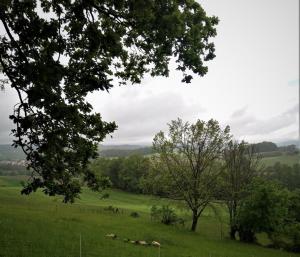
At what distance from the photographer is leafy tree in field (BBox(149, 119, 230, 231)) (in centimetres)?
4769

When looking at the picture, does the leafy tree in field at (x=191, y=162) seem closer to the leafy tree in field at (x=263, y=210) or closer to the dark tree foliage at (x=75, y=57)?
the leafy tree in field at (x=263, y=210)

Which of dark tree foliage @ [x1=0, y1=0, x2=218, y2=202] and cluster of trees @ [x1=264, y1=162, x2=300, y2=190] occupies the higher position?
dark tree foliage @ [x1=0, y1=0, x2=218, y2=202]

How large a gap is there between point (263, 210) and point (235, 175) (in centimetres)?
700

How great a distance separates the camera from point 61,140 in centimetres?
1303

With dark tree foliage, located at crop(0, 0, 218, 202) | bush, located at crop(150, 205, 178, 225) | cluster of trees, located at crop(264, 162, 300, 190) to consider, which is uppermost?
dark tree foliage, located at crop(0, 0, 218, 202)

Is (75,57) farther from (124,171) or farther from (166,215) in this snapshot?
(124,171)

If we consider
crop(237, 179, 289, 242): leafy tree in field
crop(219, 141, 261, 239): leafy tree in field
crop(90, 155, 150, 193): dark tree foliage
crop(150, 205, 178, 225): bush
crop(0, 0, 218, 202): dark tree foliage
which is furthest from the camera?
crop(90, 155, 150, 193): dark tree foliage

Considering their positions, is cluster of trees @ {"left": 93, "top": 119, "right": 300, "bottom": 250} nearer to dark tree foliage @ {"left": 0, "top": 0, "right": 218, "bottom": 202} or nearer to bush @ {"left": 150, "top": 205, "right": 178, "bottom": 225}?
bush @ {"left": 150, "top": 205, "right": 178, "bottom": 225}

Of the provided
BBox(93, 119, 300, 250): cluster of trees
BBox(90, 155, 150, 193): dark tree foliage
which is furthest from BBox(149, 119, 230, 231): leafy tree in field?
BBox(90, 155, 150, 193): dark tree foliage

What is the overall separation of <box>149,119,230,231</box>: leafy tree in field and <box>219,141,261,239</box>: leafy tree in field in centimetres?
244

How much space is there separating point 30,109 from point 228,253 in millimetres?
30157

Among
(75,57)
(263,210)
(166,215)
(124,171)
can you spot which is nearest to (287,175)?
(124,171)

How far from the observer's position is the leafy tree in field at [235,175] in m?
49.8

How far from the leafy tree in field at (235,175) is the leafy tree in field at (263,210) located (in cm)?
245
